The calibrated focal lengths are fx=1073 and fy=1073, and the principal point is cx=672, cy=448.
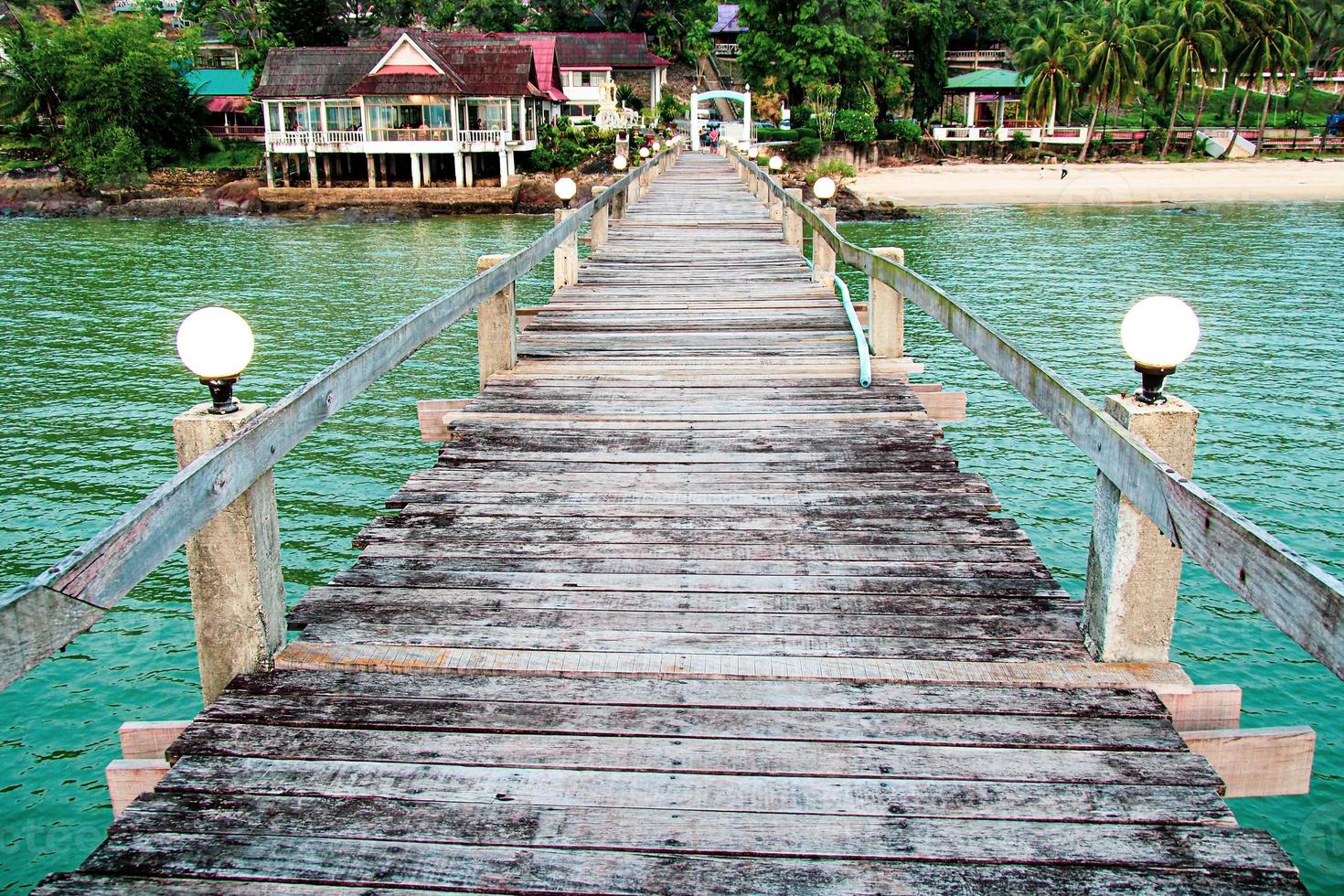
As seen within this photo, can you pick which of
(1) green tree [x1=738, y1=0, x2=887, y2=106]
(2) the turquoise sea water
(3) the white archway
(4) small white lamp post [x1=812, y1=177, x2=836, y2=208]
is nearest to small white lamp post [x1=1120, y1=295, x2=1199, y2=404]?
(2) the turquoise sea water

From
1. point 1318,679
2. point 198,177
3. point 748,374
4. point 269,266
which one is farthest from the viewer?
point 198,177

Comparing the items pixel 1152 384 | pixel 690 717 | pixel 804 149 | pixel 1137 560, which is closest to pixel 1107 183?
→ pixel 804 149

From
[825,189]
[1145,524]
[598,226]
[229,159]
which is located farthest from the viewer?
[229,159]

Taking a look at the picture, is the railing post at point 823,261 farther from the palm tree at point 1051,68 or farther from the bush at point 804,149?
the palm tree at point 1051,68

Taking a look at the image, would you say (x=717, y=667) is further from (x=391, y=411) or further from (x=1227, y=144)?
(x=1227, y=144)

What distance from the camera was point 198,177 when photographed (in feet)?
185

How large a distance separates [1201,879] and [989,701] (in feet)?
3.17

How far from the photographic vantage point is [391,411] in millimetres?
16547

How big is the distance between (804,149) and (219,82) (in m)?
35.5

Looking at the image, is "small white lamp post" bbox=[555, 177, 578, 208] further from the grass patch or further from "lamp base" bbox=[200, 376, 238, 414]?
the grass patch

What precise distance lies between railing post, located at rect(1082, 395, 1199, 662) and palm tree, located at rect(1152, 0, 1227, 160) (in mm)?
64001

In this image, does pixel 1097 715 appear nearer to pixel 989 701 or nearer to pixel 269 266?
pixel 989 701

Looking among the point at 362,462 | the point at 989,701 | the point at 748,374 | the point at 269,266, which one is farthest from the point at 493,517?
the point at 269,266

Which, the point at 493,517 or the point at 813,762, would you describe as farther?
the point at 493,517
